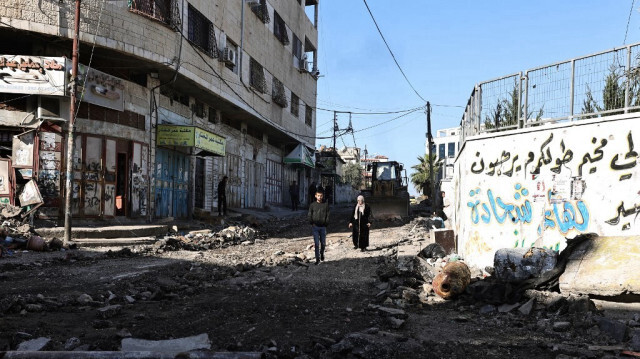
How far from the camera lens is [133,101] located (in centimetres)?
1608

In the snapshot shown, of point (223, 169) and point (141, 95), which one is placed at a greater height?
point (141, 95)

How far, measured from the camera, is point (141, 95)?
650 inches

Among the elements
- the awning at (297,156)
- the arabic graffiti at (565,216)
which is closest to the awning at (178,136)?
the arabic graffiti at (565,216)

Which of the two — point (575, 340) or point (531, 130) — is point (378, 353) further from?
point (531, 130)

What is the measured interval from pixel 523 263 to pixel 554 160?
2.25 m

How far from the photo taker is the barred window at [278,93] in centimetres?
2756

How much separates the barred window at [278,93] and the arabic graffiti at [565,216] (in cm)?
2045

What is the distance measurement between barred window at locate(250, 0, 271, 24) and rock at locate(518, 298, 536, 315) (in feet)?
67.7

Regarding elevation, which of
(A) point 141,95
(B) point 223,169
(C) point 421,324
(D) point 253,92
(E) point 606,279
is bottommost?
(C) point 421,324

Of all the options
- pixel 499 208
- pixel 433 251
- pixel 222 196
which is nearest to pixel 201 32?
pixel 222 196

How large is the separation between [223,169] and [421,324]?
60.0 feet

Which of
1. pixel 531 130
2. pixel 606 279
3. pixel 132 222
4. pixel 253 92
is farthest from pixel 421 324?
pixel 253 92

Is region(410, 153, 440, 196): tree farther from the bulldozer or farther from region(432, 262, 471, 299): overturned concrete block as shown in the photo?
region(432, 262, 471, 299): overturned concrete block

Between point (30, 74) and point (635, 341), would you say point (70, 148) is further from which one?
point (635, 341)
